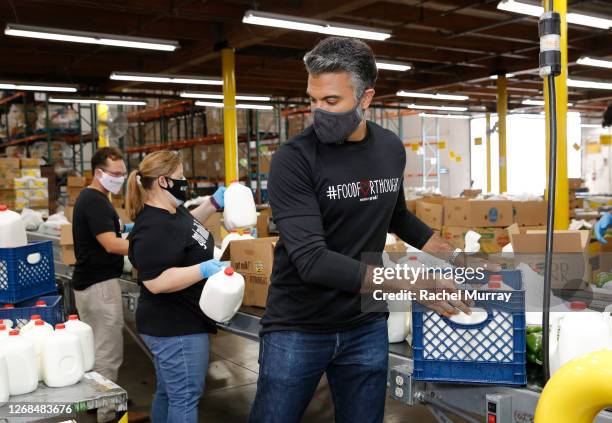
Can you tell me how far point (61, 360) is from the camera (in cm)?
216

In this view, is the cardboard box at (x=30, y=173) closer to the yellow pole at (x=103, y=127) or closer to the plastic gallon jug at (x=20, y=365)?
the yellow pole at (x=103, y=127)

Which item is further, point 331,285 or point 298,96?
point 298,96

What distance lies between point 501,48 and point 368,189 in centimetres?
1063

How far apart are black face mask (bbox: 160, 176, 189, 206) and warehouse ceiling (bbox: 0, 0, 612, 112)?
5386 millimetres

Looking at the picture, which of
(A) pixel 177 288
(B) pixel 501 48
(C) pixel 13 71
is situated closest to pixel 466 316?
(A) pixel 177 288

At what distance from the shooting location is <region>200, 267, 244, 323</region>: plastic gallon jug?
251 cm

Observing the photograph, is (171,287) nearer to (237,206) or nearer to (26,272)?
(237,206)

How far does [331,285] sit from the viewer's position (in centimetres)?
151

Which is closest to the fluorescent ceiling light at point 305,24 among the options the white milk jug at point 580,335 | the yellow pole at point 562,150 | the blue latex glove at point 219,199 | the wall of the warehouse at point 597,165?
the yellow pole at point 562,150

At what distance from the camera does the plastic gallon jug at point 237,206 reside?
3.24 m

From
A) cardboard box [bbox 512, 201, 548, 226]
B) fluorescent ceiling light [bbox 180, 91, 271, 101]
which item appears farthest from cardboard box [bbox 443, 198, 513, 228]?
fluorescent ceiling light [bbox 180, 91, 271, 101]

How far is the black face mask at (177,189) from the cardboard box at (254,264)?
0.54 m

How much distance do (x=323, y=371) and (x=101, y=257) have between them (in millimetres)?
2278

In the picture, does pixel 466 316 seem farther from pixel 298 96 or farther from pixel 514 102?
pixel 514 102
